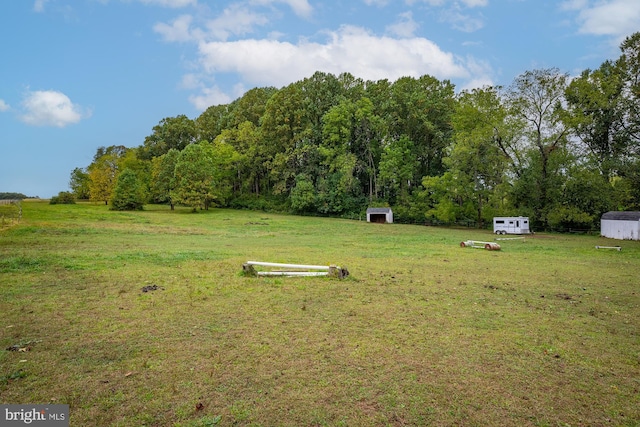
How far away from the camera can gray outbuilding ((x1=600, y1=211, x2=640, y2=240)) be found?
3167 centimetres

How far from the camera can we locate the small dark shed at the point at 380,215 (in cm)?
5094

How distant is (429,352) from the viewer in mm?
6266

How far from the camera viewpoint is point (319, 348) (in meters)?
6.36

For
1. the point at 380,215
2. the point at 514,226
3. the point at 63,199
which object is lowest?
the point at 514,226

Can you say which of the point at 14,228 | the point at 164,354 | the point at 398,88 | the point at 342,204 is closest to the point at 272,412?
the point at 164,354

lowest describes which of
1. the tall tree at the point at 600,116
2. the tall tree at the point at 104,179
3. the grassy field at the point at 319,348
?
the grassy field at the point at 319,348

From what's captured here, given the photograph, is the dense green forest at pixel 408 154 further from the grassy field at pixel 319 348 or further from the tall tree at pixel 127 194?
the grassy field at pixel 319 348

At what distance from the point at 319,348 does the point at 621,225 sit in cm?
3819

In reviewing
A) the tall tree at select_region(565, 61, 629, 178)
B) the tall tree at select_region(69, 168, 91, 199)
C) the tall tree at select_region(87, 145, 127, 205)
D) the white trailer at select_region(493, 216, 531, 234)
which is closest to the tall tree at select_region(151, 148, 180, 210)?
the tall tree at select_region(87, 145, 127, 205)

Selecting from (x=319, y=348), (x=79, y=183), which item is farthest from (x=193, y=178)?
(x=319, y=348)

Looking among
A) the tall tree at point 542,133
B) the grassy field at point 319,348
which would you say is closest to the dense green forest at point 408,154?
the tall tree at point 542,133

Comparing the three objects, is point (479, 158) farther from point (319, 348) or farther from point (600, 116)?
point (319, 348)

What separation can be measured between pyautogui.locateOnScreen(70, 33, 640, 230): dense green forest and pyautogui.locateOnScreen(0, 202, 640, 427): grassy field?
3350 cm

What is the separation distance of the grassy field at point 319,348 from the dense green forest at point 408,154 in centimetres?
3350
